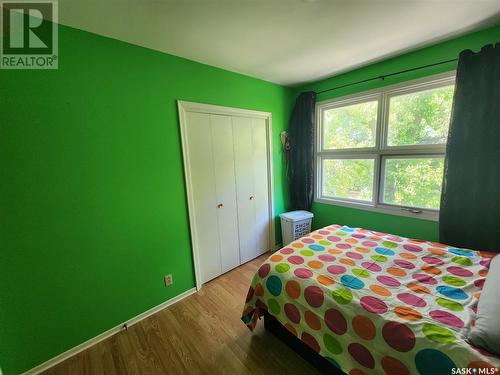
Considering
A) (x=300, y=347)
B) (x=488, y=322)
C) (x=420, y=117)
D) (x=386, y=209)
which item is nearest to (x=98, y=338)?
(x=300, y=347)

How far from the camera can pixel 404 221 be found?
7.32 ft

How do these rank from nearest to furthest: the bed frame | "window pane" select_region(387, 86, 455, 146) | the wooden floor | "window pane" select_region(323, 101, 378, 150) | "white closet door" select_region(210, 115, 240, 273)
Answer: the bed frame, the wooden floor, "window pane" select_region(387, 86, 455, 146), "white closet door" select_region(210, 115, 240, 273), "window pane" select_region(323, 101, 378, 150)

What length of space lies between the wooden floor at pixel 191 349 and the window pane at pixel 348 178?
6.38 ft

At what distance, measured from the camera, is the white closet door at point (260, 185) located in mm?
2693

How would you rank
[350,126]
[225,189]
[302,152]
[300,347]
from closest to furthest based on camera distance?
[300,347] → [225,189] → [350,126] → [302,152]

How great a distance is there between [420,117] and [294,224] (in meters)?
1.83

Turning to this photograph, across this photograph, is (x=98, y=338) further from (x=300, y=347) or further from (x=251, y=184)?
(x=251, y=184)

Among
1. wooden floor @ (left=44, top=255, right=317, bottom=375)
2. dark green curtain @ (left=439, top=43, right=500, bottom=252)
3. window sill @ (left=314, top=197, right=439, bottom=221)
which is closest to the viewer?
wooden floor @ (left=44, top=255, right=317, bottom=375)

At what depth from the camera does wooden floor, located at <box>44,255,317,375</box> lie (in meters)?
1.40

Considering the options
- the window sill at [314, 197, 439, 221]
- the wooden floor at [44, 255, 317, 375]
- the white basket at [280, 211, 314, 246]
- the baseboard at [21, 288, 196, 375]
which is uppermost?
the window sill at [314, 197, 439, 221]

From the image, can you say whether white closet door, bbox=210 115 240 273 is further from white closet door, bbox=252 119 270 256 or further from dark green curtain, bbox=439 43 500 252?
dark green curtain, bbox=439 43 500 252

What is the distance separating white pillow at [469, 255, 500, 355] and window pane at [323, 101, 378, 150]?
1.79 meters

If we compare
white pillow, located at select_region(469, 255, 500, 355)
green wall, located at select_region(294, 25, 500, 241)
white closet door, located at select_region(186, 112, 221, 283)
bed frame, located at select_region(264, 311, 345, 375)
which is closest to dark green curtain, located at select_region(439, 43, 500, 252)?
green wall, located at select_region(294, 25, 500, 241)

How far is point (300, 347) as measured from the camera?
55.6 inches
